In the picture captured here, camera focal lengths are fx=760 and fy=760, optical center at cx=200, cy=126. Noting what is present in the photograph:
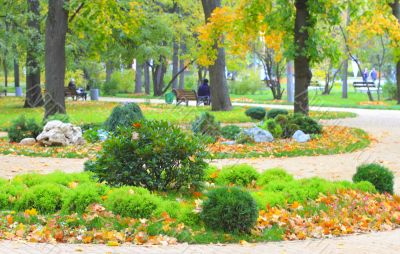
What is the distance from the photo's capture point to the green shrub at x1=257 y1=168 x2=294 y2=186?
1071 centimetres

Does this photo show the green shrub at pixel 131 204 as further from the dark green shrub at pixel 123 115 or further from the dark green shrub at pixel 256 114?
the dark green shrub at pixel 256 114

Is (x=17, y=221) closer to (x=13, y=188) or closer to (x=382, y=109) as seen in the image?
(x=13, y=188)

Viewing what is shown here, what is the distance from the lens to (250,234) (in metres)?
8.18

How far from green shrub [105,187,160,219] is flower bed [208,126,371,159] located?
6.21 meters

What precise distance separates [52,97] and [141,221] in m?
17.6

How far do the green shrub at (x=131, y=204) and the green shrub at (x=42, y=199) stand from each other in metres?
0.68

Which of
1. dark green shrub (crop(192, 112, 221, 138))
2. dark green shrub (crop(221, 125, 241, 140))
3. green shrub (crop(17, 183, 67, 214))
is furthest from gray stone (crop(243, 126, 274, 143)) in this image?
green shrub (crop(17, 183, 67, 214))

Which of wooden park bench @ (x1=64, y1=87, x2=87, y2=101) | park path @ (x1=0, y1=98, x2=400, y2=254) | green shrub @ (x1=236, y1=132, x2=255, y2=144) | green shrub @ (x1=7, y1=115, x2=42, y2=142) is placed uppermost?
wooden park bench @ (x1=64, y1=87, x2=87, y2=101)

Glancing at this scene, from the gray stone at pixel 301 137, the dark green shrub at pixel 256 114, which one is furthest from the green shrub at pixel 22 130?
the dark green shrub at pixel 256 114

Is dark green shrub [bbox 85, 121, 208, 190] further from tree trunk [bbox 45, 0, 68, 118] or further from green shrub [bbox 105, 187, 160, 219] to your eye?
tree trunk [bbox 45, 0, 68, 118]

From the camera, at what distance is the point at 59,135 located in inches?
683

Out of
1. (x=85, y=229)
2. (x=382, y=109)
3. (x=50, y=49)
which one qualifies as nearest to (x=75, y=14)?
(x=50, y=49)

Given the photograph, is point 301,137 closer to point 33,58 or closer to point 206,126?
point 206,126

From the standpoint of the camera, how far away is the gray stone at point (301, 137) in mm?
18003
